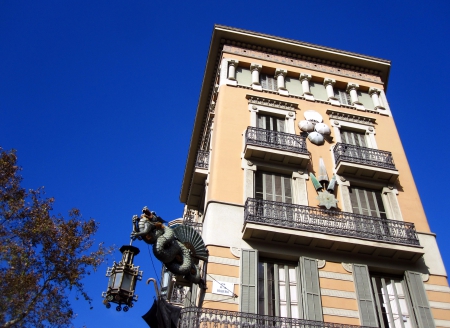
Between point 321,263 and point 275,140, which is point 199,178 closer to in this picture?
point 275,140

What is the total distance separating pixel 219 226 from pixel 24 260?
7426 millimetres

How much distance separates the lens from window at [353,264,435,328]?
524 inches

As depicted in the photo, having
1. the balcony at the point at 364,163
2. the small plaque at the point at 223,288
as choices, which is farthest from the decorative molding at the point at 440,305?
the small plaque at the point at 223,288

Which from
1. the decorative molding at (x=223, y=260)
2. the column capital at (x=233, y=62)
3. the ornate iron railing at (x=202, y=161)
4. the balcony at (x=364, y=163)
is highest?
the column capital at (x=233, y=62)

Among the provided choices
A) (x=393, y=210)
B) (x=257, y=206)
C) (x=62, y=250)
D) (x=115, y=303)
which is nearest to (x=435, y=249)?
(x=393, y=210)

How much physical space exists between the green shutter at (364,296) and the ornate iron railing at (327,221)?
3.60 feet

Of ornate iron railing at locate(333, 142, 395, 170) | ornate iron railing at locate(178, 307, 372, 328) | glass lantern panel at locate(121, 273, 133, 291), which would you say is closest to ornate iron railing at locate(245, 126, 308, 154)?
ornate iron railing at locate(333, 142, 395, 170)

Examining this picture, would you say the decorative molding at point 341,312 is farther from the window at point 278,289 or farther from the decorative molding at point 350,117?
the decorative molding at point 350,117

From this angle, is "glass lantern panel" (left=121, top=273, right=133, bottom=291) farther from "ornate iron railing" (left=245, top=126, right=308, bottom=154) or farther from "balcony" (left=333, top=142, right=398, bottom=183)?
"balcony" (left=333, top=142, right=398, bottom=183)

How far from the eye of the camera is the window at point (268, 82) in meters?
20.5

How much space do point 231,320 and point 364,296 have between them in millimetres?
4497

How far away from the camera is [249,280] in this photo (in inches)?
520


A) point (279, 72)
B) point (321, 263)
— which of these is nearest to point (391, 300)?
point (321, 263)

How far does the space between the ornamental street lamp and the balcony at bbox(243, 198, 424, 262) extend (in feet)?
13.9
